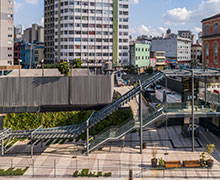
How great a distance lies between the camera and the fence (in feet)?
80.0

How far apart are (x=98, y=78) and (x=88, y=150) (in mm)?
12326

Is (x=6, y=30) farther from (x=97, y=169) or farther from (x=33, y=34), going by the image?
(x=97, y=169)

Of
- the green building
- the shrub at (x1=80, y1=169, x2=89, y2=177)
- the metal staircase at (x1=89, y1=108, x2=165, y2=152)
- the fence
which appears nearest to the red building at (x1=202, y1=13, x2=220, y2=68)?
the green building

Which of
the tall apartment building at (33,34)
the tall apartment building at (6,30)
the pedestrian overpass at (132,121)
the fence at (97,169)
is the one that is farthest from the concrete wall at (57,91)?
the tall apartment building at (33,34)

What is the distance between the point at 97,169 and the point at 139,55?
101220mm

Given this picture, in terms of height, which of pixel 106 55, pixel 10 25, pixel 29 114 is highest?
pixel 10 25

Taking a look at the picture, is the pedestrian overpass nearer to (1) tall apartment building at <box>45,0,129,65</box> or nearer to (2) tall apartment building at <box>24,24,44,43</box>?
(1) tall apartment building at <box>45,0,129,65</box>

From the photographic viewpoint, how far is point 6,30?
102750mm

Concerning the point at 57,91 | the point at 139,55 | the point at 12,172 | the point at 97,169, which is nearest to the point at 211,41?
the point at 139,55

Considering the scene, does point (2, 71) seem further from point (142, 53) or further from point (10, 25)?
point (142, 53)

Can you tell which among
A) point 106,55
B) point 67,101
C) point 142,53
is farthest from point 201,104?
point 142,53

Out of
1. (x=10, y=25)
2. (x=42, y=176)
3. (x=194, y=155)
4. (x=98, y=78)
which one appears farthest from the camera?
(x=10, y=25)

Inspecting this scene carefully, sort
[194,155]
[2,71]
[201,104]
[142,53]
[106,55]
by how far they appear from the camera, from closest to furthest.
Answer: [194,155] → [201,104] → [2,71] → [106,55] → [142,53]

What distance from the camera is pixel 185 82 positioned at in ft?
120
